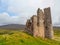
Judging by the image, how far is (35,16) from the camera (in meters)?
51.5

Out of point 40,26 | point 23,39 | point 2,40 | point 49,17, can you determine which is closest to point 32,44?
point 23,39

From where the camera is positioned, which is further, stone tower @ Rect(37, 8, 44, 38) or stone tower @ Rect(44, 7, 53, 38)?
stone tower @ Rect(44, 7, 53, 38)

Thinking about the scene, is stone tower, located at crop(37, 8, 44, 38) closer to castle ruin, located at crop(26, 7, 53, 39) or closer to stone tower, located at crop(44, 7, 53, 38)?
castle ruin, located at crop(26, 7, 53, 39)

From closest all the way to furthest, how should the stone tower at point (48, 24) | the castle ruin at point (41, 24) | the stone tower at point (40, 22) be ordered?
the castle ruin at point (41, 24), the stone tower at point (40, 22), the stone tower at point (48, 24)

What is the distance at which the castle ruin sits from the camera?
2013 inches

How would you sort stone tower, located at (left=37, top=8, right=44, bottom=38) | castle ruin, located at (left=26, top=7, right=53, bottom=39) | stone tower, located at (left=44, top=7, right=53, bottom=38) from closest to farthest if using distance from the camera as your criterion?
1. castle ruin, located at (left=26, top=7, right=53, bottom=39)
2. stone tower, located at (left=37, top=8, right=44, bottom=38)
3. stone tower, located at (left=44, top=7, right=53, bottom=38)

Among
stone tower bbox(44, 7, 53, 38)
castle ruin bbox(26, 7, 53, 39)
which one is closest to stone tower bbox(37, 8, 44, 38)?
castle ruin bbox(26, 7, 53, 39)

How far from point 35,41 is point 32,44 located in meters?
2.78

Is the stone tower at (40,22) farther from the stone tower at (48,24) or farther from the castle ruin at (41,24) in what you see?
the stone tower at (48,24)

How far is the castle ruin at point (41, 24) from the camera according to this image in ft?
168

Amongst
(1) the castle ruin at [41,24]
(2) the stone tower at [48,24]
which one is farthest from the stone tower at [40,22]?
(2) the stone tower at [48,24]

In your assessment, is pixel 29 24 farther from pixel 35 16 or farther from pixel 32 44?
pixel 32 44

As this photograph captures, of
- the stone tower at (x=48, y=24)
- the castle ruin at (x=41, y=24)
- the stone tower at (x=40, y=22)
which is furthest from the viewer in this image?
the stone tower at (x=48, y=24)

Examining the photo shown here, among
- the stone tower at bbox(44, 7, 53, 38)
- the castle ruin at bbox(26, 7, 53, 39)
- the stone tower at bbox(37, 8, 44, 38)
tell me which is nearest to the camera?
the castle ruin at bbox(26, 7, 53, 39)
